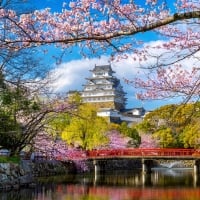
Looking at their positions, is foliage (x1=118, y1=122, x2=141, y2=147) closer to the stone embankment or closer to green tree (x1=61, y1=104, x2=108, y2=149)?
green tree (x1=61, y1=104, x2=108, y2=149)

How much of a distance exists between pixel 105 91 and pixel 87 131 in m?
33.3

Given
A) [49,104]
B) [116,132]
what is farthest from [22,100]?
[116,132]

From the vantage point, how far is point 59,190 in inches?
706

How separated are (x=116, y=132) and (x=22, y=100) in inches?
982

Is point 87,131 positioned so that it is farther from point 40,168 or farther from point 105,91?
point 105,91

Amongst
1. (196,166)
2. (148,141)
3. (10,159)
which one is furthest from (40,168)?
(148,141)

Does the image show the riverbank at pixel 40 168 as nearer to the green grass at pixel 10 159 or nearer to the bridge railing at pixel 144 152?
the green grass at pixel 10 159

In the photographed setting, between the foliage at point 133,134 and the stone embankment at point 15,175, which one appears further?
the foliage at point 133,134

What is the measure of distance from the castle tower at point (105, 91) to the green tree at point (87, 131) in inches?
1226

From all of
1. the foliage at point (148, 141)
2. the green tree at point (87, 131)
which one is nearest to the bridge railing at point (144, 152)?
the green tree at point (87, 131)

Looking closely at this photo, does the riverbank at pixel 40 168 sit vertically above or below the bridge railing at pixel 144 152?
below

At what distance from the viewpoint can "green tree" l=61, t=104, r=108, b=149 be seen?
33.6m

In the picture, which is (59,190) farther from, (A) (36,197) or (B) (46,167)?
(B) (46,167)

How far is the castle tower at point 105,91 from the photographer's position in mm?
67500
